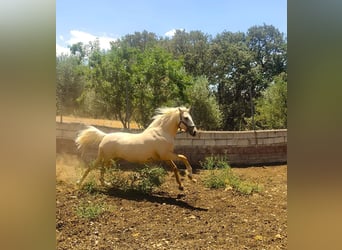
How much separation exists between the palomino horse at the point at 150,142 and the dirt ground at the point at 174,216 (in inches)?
4.9

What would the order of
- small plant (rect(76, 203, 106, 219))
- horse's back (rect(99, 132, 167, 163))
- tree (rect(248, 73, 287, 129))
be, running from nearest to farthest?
1. tree (rect(248, 73, 287, 129))
2. small plant (rect(76, 203, 106, 219))
3. horse's back (rect(99, 132, 167, 163))

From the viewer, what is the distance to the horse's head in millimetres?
2578

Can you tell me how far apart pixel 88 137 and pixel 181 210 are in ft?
2.57

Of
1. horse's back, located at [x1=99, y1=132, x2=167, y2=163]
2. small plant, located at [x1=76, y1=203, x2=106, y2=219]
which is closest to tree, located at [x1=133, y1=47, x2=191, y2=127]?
horse's back, located at [x1=99, y1=132, x2=167, y2=163]

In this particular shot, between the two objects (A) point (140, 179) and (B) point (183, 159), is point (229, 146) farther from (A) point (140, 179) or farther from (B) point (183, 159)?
(A) point (140, 179)

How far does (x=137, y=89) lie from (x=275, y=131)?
3.10 feet

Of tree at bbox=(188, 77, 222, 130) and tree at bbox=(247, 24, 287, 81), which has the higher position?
tree at bbox=(247, 24, 287, 81)

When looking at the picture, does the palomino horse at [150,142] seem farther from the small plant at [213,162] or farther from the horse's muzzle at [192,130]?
the small plant at [213,162]

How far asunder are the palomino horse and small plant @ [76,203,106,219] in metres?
0.16

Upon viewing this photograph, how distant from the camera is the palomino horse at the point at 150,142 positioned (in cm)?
258

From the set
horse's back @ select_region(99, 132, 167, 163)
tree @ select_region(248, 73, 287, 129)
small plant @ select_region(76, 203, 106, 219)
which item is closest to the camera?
tree @ select_region(248, 73, 287, 129)

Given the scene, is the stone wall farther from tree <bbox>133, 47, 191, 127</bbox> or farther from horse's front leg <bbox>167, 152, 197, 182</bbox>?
tree <bbox>133, 47, 191, 127</bbox>
